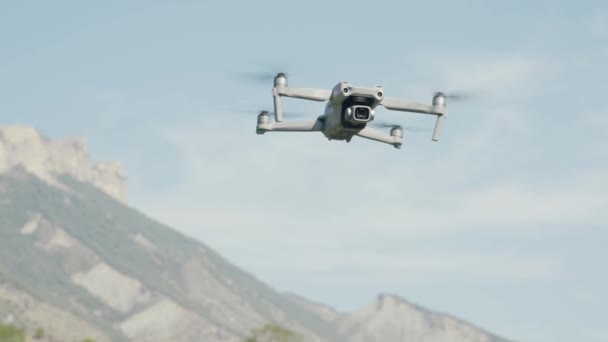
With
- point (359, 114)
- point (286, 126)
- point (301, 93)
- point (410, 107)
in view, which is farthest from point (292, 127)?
point (410, 107)

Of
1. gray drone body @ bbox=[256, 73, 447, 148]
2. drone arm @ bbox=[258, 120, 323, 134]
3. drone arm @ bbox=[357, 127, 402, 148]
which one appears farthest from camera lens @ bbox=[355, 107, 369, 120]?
drone arm @ bbox=[258, 120, 323, 134]

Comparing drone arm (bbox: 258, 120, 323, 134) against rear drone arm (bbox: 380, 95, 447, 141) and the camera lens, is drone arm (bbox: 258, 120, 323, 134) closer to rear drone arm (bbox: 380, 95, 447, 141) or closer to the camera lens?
the camera lens

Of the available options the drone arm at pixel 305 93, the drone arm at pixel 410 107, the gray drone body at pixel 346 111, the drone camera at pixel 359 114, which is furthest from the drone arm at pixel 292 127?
the drone arm at pixel 410 107

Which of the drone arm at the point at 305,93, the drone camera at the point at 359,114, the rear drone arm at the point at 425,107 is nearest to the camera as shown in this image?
the drone camera at the point at 359,114

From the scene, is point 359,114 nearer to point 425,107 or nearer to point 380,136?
point 380,136

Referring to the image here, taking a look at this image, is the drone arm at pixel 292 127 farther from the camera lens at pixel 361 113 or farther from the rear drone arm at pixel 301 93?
the camera lens at pixel 361 113

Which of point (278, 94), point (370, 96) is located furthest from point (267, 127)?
point (370, 96)

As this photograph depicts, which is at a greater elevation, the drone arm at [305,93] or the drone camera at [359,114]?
the drone arm at [305,93]
